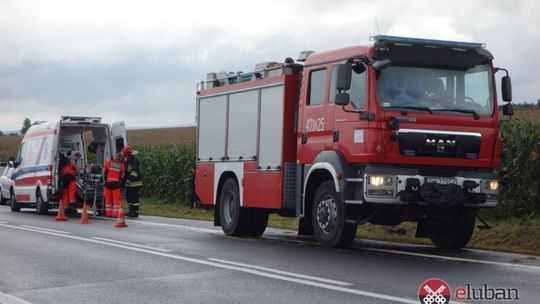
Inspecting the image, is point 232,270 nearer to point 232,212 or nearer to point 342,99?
point 342,99

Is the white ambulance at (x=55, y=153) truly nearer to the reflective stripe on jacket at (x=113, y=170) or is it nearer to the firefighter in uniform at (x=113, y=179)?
the firefighter in uniform at (x=113, y=179)

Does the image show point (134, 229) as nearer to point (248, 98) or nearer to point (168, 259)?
point (248, 98)

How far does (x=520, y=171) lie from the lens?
60.7 feet

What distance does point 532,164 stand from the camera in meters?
18.2

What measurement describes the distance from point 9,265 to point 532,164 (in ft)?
35.8

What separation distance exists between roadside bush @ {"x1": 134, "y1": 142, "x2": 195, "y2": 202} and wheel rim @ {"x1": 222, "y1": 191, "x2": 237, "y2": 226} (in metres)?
13.8

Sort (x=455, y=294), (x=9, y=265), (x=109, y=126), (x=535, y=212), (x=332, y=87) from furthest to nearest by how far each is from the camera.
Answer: (x=109, y=126) → (x=535, y=212) → (x=332, y=87) → (x=9, y=265) → (x=455, y=294)

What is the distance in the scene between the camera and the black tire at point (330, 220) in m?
13.2

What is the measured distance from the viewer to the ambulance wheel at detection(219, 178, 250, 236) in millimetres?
16531

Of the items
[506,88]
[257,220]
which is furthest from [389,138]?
[257,220]

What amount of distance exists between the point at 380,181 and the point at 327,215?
1.35 meters

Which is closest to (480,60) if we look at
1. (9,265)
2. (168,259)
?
(168,259)

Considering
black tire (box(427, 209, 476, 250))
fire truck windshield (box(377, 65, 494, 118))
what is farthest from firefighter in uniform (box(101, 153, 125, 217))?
fire truck windshield (box(377, 65, 494, 118))

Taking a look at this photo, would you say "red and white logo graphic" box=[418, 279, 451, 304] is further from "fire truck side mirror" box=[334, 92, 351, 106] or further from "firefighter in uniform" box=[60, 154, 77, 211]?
"firefighter in uniform" box=[60, 154, 77, 211]
